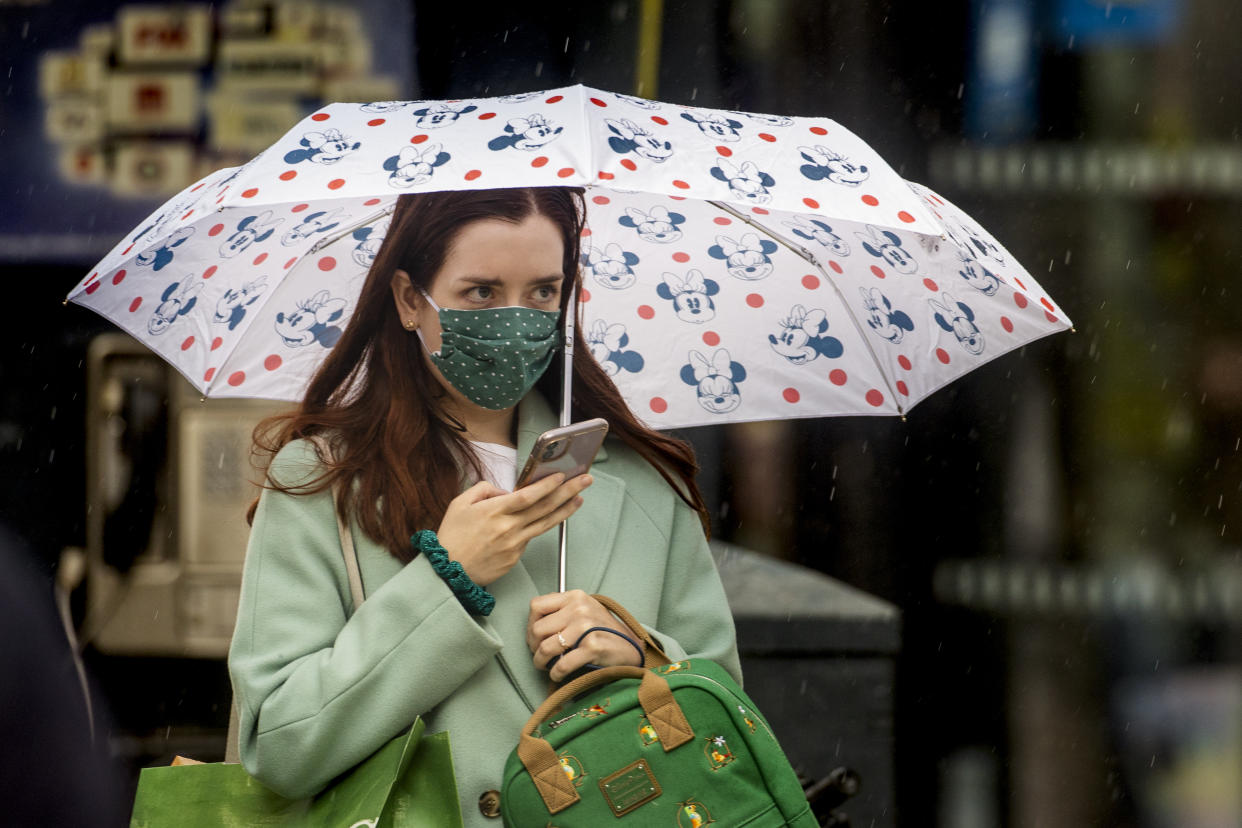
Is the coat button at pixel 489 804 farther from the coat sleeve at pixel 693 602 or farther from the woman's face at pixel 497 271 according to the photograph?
the woman's face at pixel 497 271

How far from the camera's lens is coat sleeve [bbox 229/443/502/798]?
5.98 ft

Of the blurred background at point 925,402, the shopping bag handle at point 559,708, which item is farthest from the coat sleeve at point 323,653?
the blurred background at point 925,402

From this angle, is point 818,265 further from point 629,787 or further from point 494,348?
point 629,787

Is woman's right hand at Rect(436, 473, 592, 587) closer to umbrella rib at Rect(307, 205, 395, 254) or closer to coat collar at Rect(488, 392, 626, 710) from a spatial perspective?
coat collar at Rect(488, 392, 626, 710)

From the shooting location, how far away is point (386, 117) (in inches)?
75.9

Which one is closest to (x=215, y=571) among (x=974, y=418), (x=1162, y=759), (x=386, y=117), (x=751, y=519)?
(x=751, y=519)

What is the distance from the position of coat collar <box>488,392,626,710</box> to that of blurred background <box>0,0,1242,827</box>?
2145 mm

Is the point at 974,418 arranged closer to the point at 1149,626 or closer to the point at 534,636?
the point at 1149,626

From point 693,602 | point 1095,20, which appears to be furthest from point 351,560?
point 1095,20

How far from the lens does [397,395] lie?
209cm

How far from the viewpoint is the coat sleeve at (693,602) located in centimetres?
220

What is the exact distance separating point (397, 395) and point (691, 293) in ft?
2.26

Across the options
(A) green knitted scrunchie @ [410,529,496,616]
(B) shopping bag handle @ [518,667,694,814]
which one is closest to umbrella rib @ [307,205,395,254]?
(A) green knitted scrunchie @ [410,529,496,616]

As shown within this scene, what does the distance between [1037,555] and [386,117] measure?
10.2 feet
